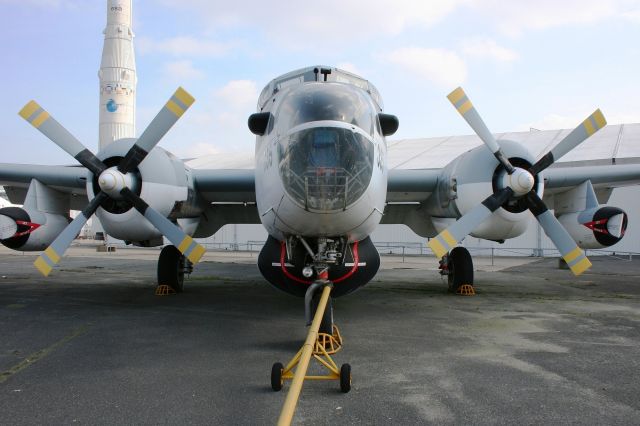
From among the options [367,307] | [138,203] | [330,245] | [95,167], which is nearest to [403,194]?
[367,307]

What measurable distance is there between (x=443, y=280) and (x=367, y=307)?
20.6ft

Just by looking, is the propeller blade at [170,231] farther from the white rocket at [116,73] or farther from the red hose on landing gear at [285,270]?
the white rocket at [116,73]

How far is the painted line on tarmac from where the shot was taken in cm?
530

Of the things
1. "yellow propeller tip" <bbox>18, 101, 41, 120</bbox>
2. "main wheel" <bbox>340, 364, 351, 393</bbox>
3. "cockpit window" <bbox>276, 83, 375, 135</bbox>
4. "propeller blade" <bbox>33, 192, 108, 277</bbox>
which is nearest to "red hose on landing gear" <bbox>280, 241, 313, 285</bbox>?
"cockpit window" <bbox>276, 83, 375, 135</bbox>

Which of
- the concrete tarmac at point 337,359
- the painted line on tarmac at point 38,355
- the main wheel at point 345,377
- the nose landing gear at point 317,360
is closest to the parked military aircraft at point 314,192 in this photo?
the nose landing gear at point 317,360

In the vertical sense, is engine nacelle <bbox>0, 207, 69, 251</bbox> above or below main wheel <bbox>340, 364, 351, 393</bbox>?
above

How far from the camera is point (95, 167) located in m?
8.34

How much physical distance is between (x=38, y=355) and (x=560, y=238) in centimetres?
849

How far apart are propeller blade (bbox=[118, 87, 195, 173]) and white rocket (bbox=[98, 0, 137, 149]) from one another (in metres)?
33.2

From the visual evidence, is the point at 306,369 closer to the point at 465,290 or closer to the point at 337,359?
the point at 337,359

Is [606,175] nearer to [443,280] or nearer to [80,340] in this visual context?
[443,280]

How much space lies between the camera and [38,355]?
606cm

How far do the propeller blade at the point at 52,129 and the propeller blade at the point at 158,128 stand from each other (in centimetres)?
57

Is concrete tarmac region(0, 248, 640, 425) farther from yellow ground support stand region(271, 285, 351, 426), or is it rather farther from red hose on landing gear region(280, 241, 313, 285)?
red hose on landing gear region(280, 241, 313, 285)
